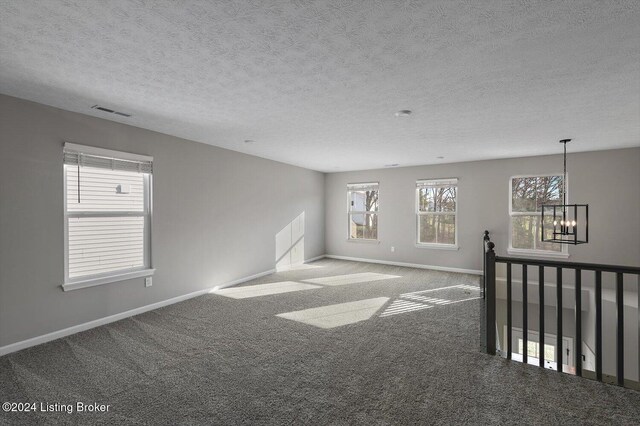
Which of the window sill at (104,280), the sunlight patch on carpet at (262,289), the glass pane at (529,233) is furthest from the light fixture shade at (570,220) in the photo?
the window sill at (104,280)

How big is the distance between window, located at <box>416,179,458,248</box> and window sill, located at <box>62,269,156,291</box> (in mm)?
5462

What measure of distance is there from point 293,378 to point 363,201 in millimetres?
5756

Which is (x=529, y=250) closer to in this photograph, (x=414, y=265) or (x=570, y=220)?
(x=570, y=220)

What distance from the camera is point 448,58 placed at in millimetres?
2061

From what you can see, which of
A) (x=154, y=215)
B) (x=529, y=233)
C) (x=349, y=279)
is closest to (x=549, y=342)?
(x=529, y=233)

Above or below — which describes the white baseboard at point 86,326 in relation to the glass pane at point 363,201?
below

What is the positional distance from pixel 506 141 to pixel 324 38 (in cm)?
386

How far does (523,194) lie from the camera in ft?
18.9

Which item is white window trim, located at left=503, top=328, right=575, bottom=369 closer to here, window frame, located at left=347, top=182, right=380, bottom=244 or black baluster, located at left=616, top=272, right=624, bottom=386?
black baluster, located at left=616, top=272, right=624, bottom=386

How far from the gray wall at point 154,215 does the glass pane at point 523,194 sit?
4.52 metres

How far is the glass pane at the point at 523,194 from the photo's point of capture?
5695 millimetres

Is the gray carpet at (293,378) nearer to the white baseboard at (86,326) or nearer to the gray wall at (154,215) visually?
the white baseboard at (86,326)

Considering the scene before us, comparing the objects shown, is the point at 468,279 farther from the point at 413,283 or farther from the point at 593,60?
the point at 593,60

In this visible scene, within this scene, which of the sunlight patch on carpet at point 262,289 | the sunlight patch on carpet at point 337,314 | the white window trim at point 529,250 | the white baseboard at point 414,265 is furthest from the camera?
the white baseboard at point 414,265
